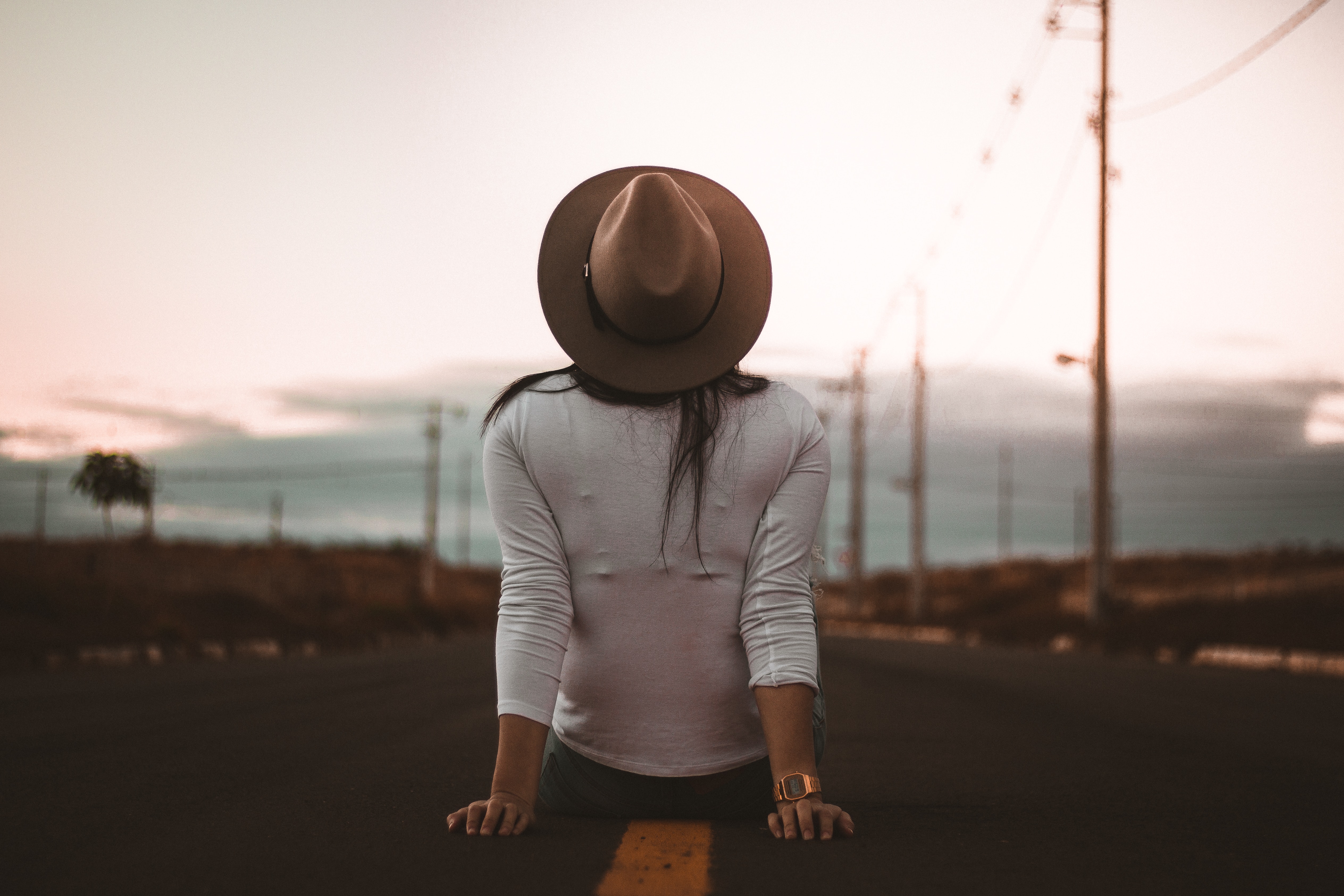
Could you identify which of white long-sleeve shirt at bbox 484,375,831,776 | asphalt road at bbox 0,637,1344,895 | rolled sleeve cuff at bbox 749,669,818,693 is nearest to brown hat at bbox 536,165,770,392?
A: white long-sleeve shirt at bbox 484,375,831,776

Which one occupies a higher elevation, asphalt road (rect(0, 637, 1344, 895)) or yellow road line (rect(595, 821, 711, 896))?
yellow road line (rect(595, 821, 711, 896))

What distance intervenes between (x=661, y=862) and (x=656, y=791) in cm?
37

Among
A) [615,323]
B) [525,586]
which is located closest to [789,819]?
[525,586]

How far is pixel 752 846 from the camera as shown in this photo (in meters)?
3.06

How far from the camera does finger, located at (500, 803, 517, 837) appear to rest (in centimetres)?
299

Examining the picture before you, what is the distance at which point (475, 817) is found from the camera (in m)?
3.07

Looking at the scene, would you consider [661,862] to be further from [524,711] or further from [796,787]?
[524,711]

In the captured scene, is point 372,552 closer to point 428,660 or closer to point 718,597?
point 428,660

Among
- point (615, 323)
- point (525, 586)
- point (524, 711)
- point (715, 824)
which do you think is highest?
point (615, 323)

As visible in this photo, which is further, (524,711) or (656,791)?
(656,791)

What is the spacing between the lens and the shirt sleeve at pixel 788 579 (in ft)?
9.90

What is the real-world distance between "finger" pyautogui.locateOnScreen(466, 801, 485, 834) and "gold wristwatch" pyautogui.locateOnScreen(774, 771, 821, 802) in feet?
2.39

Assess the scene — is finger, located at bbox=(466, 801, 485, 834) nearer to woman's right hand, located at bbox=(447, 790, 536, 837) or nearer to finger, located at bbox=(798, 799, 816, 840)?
woman's right hand, located at bbox=(447, 790, 536, 837)

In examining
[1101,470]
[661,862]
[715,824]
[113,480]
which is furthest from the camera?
[1101,470]
